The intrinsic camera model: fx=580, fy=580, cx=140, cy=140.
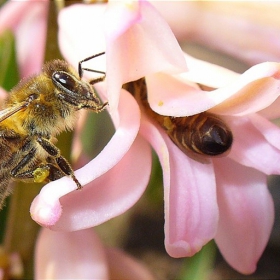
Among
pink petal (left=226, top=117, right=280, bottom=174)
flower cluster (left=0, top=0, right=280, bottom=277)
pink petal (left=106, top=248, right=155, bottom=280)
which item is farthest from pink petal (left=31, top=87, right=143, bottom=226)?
pink petal (left=106, top=248, right=155, bottom=280)

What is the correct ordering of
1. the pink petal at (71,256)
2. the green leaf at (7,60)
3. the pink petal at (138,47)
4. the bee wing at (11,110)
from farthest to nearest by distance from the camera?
the green leaf at (7,60) → the pink petal at (71,256) → the bee wing at (11,110) → the pink petal at (138,47)

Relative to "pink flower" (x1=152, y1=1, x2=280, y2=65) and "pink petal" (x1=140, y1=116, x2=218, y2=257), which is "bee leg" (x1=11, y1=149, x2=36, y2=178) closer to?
"pink petal" (x1=140, y1=116, x2=218, y2=257)

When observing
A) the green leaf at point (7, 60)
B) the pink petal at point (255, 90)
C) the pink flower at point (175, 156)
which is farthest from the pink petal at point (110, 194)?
the green leaf at point (7, 60)

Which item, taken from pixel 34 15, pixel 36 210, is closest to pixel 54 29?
pixel 34 15

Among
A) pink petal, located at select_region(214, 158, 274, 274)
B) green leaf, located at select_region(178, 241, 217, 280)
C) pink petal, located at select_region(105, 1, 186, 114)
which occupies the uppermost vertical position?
pink petal, located at select_region(105, 1, 186, 114)

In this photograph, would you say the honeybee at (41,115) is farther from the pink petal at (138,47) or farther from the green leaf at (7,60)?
the green leaf at (7,60)

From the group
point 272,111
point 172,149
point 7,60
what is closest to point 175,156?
point 172,149

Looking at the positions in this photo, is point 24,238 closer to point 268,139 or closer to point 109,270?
point 109,270
